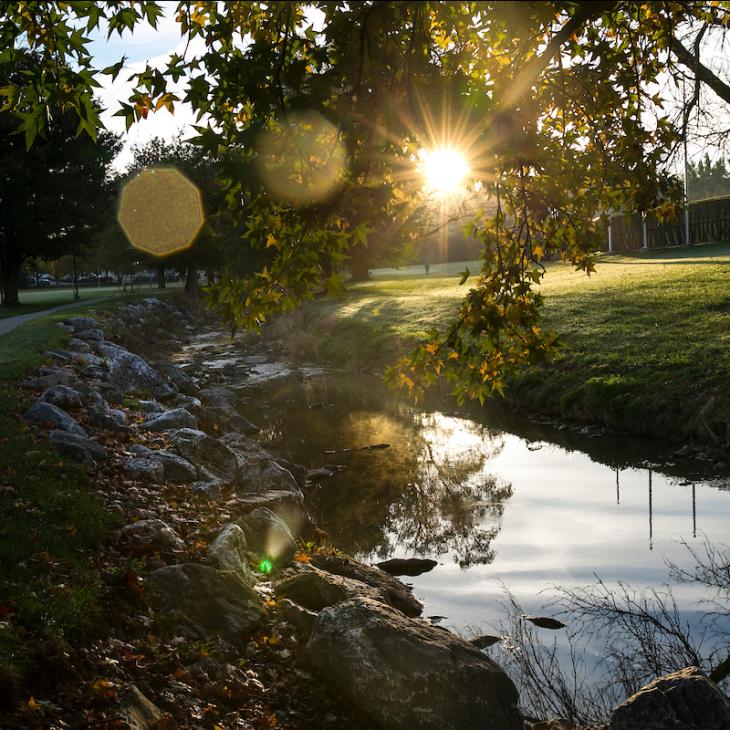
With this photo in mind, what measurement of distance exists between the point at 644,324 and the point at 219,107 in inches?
690

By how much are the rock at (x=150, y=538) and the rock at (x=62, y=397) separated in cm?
554

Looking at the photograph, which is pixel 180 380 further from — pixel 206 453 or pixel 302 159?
pixel 302 159

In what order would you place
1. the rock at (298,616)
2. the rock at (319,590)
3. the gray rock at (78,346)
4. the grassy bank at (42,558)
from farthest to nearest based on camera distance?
the gray rock at (78,346) → the rock at (319,590) → the rock at (298,616) → the grassy bank at (42,558)

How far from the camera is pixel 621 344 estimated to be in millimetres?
19656

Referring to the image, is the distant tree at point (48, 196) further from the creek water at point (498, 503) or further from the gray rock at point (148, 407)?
the creek water at point (498, 503)

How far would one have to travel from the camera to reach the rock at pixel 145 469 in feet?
35.8

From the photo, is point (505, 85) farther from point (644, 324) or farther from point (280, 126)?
point (644, 324)

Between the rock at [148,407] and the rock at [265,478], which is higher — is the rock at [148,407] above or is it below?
above

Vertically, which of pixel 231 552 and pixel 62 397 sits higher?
pixel 62 397

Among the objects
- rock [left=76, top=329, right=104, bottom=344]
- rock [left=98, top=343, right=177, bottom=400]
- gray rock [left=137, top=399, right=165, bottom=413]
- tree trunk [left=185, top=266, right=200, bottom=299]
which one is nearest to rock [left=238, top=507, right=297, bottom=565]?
gray rock [left=137, top=399, right=165, bottom=413]

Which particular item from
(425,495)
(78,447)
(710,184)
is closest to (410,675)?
(78,447)

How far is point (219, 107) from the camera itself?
5961mm

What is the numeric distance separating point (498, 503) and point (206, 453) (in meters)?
4.85

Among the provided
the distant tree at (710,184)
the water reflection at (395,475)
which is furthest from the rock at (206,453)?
the distant tree at (710,184)
